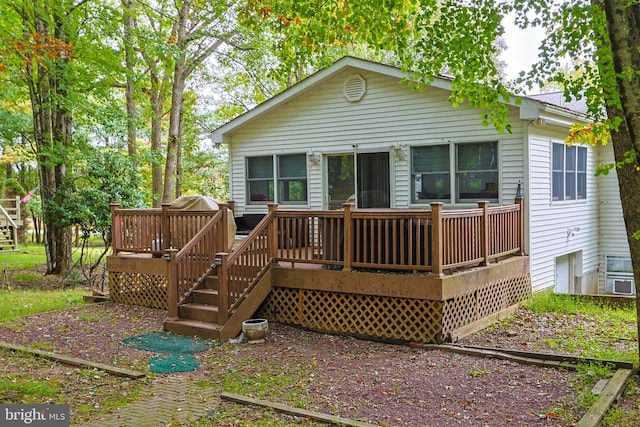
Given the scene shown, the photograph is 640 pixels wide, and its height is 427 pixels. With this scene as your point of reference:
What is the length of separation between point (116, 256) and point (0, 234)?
8.75 meters

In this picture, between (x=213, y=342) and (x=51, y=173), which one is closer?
(x=213, y=342)

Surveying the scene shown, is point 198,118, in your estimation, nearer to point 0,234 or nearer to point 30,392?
point 0,234

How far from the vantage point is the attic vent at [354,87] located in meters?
11.5

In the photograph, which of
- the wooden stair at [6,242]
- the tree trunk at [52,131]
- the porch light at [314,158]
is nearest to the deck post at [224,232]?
the porch light at [314,158]

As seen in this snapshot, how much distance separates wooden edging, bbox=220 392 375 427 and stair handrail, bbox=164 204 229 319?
3197mm

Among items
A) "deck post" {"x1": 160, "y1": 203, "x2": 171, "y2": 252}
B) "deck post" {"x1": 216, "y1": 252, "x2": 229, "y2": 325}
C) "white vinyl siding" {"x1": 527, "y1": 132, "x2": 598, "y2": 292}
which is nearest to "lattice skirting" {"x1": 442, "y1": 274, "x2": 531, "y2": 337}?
"white vinyl siding" {"x1": 527, "y1": 132, "x2": 598, "y2": 292}

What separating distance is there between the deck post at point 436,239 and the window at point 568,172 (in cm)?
498

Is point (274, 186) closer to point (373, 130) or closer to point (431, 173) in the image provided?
point (373, 130)

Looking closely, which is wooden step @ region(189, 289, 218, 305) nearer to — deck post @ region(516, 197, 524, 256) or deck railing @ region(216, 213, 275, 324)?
deck railing @ region(216, 213, 275, 324)

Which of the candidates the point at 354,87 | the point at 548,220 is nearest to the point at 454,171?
the point at 548,220

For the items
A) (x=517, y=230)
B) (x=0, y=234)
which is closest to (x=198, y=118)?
(x=0, y=234)

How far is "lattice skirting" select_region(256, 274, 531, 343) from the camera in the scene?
24.5 ft

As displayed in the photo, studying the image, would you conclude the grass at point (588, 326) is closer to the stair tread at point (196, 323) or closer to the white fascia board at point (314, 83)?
the white fascia board at point (314, 83)

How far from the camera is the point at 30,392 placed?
5.46 meters
